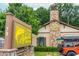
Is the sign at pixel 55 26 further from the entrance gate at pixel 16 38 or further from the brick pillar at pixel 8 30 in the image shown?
the brick pillar at pixel 8 30

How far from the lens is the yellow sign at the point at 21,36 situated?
3.50m

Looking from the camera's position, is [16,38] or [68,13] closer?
[16,38]

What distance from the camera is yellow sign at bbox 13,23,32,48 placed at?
350 centimetres

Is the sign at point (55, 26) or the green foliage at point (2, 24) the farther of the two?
the sign at point (55, 26)

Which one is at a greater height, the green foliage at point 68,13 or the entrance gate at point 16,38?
the green foliage at point 68,13

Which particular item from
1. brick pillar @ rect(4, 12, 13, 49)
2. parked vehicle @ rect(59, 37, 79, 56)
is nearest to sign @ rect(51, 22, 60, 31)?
parked vehicle @ rect(59, 37, 79, 56)

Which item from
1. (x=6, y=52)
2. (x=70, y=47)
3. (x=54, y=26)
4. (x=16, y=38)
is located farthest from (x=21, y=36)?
(x=70, y=47)

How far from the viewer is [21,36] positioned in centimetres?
366

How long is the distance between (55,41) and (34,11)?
0.60 metres

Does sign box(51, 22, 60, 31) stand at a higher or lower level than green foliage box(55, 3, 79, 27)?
lower

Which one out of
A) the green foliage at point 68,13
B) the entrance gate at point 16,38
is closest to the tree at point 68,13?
A: the green foliage at point 68,13

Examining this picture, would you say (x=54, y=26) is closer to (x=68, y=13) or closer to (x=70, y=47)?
(x=68, y=13)

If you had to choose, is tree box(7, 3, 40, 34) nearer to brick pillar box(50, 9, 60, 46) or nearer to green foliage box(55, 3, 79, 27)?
brick pillar box(50, 9, 60, 46)

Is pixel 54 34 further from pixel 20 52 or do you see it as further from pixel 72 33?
pixel 20 52
